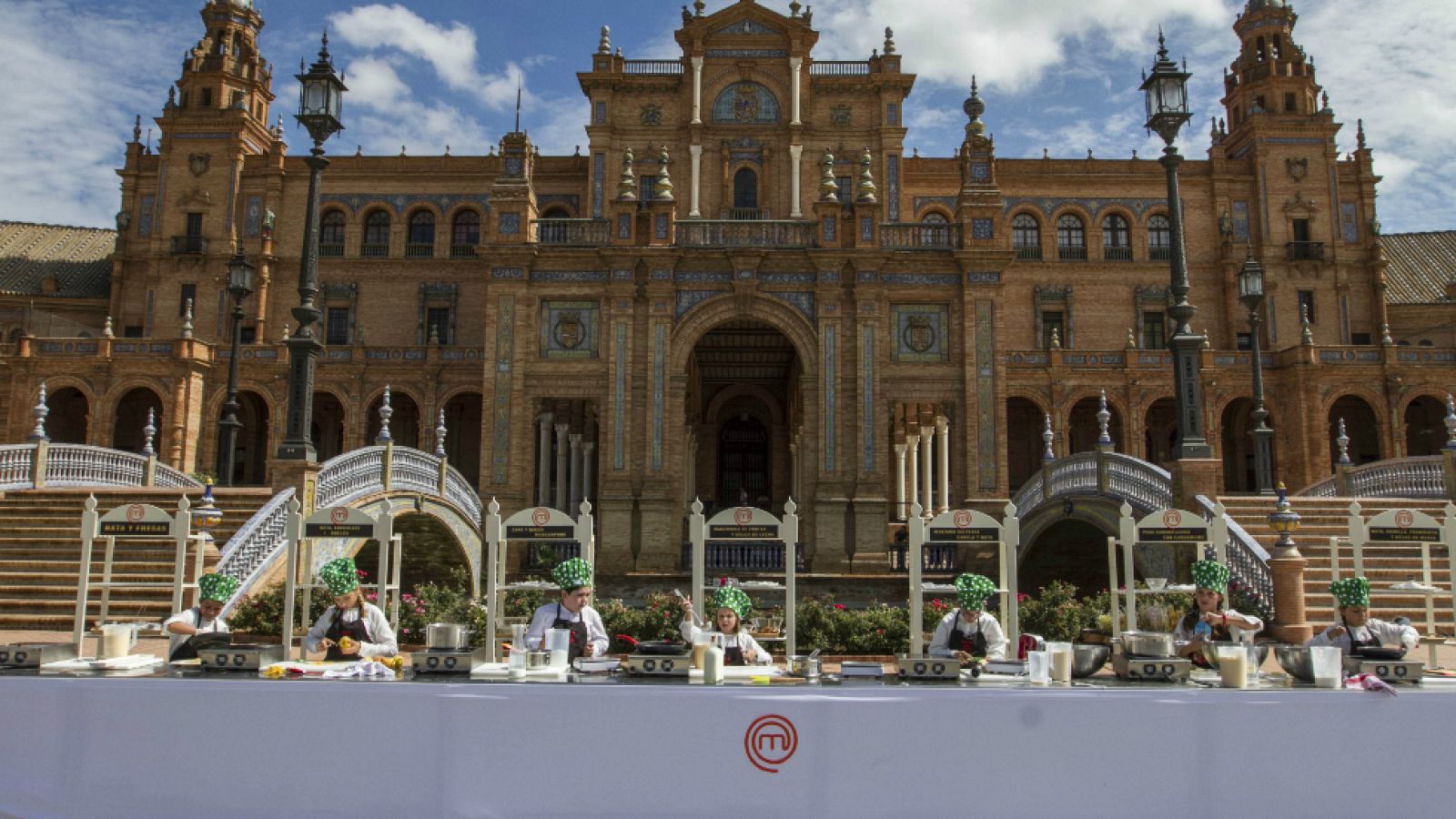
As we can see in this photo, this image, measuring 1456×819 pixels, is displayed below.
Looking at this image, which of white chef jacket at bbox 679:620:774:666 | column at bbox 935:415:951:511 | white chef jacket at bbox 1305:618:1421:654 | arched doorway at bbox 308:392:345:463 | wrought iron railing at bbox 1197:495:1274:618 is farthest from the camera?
arched doorway at bbox 308:392:345:463

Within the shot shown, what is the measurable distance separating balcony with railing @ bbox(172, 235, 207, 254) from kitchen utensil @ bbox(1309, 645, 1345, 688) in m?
44.1

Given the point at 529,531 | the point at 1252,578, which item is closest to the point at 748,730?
the point at 529,531

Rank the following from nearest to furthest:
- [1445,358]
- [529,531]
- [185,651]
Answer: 1. [185,651]
2. [529,531]
3. [1445,358]

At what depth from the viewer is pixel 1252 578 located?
14.9 meters

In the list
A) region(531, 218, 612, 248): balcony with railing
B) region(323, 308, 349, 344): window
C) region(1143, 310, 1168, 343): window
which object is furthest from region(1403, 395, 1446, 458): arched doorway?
region(323, 308, 349, 344): window

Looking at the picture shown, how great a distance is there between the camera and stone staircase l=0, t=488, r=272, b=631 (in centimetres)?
1573

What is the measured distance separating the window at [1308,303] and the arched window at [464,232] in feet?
108

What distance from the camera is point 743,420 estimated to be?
37.7 m

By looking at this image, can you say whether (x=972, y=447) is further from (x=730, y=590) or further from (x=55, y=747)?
(x=55, y=747)

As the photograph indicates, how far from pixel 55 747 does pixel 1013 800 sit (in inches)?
203

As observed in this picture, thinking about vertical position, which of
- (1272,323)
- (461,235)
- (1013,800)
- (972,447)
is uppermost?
(461,235)

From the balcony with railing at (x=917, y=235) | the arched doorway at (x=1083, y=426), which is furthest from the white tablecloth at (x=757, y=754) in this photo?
the arched doorway at (x=1083, y=426)

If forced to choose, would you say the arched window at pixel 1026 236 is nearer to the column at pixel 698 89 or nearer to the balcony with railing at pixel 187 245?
the column at pixel 698 89

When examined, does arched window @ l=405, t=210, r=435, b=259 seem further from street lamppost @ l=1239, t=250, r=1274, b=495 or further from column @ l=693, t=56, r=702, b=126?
street lamppost @ l=1239, t=250, r=1274, b=495
